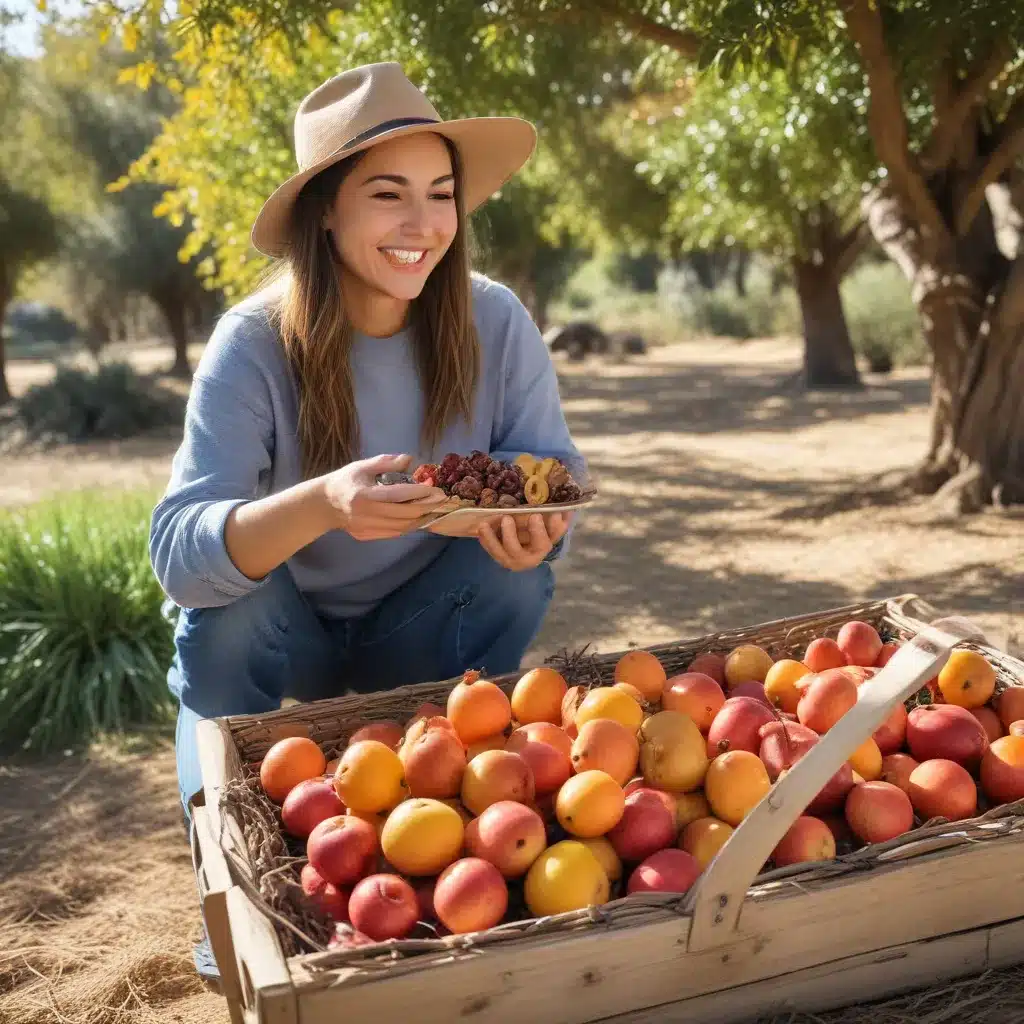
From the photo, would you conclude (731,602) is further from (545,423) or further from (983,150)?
(983,150)

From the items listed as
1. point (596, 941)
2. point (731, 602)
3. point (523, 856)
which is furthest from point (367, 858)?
point (731, 602)

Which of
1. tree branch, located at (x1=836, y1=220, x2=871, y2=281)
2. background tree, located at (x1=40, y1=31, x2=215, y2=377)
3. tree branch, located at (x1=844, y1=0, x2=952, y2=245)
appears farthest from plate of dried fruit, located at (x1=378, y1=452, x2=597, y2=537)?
background tree, located at (x1=40, y1=31, x2=215, y2=377)

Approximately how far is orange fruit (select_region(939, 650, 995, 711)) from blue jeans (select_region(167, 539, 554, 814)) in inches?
38.7

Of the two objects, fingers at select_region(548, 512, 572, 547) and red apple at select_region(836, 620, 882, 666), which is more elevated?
fingers at select_region(548, 512, 572, 547)

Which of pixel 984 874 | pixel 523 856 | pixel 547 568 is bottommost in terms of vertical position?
pixel 984 874

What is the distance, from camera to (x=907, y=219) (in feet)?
21.5

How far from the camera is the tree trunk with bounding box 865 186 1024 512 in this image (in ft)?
21.0

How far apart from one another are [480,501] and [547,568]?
59 centimetres

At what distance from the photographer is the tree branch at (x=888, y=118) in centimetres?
481

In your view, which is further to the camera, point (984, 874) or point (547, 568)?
point (547, 568)

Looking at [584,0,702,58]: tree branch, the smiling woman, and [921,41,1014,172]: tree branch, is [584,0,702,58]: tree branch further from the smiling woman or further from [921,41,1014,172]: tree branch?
the smiling woman

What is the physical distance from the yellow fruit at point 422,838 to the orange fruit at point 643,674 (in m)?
0.62

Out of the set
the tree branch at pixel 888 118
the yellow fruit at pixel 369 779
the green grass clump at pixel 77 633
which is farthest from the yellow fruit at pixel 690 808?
the tree branch at pixel 888 118

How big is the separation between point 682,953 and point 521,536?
0.97m
